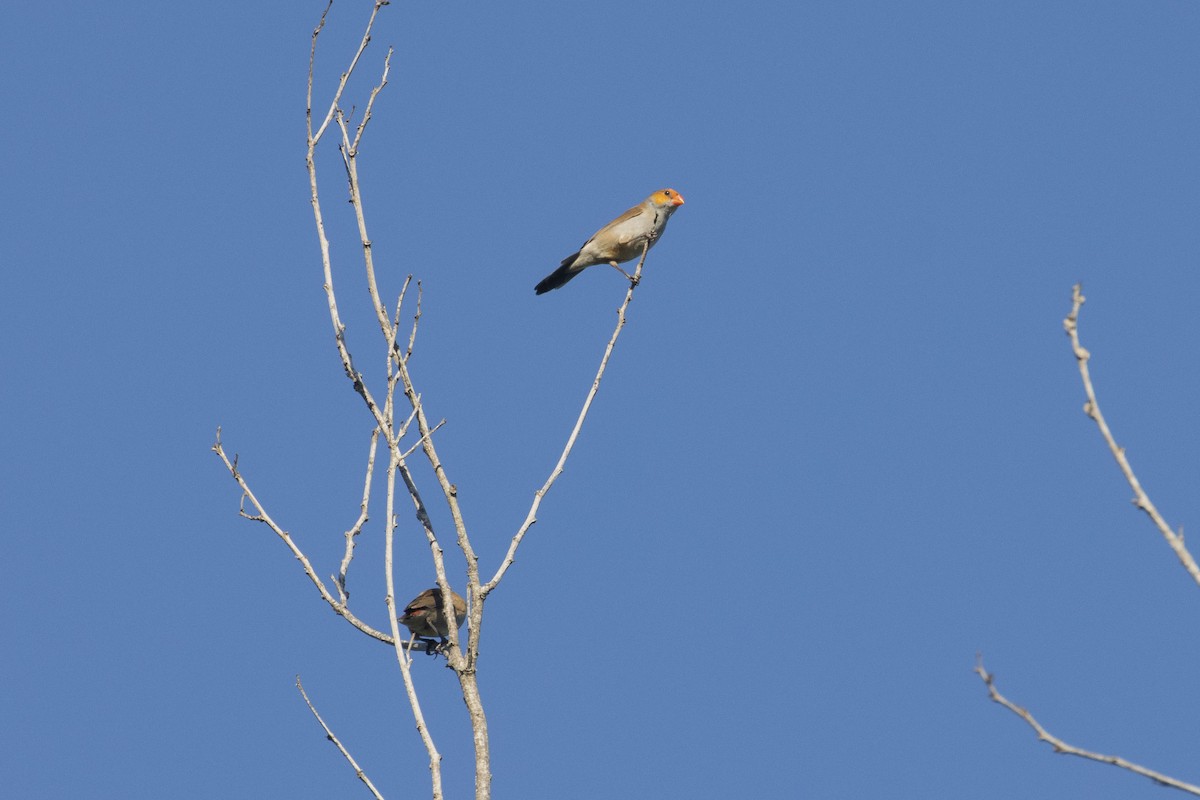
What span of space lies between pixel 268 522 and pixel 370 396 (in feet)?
1.82

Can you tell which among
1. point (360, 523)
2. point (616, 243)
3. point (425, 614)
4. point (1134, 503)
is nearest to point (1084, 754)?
point (1134, 503)

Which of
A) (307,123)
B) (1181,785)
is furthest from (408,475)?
(1181,785)

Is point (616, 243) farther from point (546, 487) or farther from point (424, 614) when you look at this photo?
point (546, 487)

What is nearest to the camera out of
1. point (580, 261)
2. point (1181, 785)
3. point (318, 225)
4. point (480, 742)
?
point (1181, 785)

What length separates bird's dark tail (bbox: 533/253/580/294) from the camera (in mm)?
10602

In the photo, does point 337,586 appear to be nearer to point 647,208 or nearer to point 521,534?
point 521,534

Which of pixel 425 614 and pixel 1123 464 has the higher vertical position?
pixel 425 614

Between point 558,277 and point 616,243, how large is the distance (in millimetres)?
521

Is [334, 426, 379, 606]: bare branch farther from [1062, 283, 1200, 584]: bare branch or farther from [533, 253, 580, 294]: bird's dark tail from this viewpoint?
[533, 253, 580, 294]: bird's dark tail

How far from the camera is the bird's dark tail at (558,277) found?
10602mm

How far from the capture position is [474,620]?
15.0 feet

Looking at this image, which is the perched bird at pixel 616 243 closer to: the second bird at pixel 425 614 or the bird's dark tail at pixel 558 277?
the bird's dark tail at pixel 558 277

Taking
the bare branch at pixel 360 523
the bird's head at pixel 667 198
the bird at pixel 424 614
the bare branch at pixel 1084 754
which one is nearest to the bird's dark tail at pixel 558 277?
the bird's head at pixel 667 198

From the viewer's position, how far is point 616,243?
1046 centimetres
